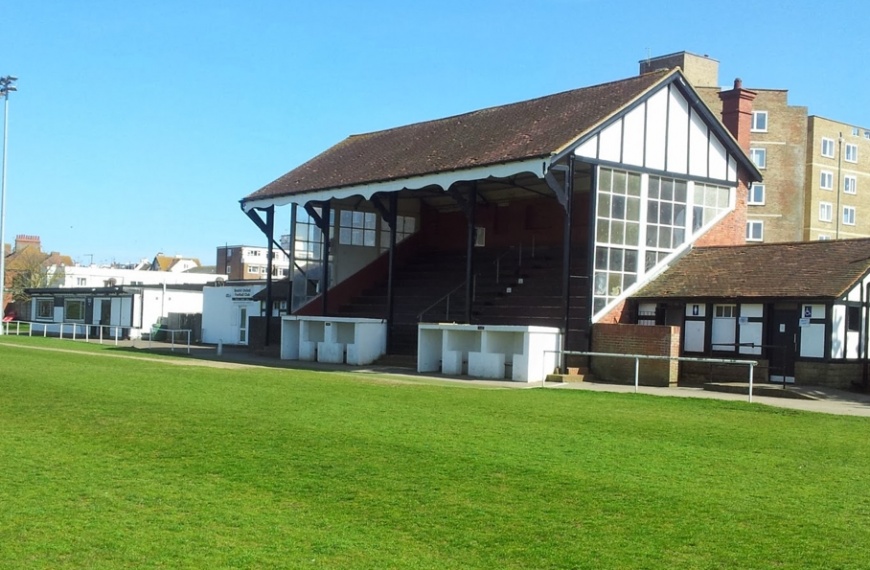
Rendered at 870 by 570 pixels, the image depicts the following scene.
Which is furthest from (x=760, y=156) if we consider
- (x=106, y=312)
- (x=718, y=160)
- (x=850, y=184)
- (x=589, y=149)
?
(x=106, y=312)

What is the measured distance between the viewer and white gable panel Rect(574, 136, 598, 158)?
25897mm

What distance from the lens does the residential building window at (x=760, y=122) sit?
62.1m

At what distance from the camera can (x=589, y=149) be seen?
26.2m

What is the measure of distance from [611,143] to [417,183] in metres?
6.01

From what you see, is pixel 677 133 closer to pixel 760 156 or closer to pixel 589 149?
pixel 589 149

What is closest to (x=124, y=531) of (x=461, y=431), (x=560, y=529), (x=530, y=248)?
(x=560, y=529)

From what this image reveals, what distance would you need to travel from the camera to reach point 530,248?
35438mm

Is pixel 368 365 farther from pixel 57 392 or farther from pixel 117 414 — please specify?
pixel 117 414

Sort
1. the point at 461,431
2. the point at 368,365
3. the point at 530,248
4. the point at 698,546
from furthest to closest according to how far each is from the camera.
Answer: the point at 530,248, the point at 368,365, the point at 461,431, the point at 698,546

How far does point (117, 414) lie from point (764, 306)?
17.1 m

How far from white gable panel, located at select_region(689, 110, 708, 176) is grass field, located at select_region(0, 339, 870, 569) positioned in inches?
559

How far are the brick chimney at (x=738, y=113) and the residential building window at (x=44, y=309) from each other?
140ft

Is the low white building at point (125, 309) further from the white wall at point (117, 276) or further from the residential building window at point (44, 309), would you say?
the white wall at point (117, 276)

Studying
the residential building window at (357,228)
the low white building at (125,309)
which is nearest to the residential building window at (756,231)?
the residential building window at (357,228)
